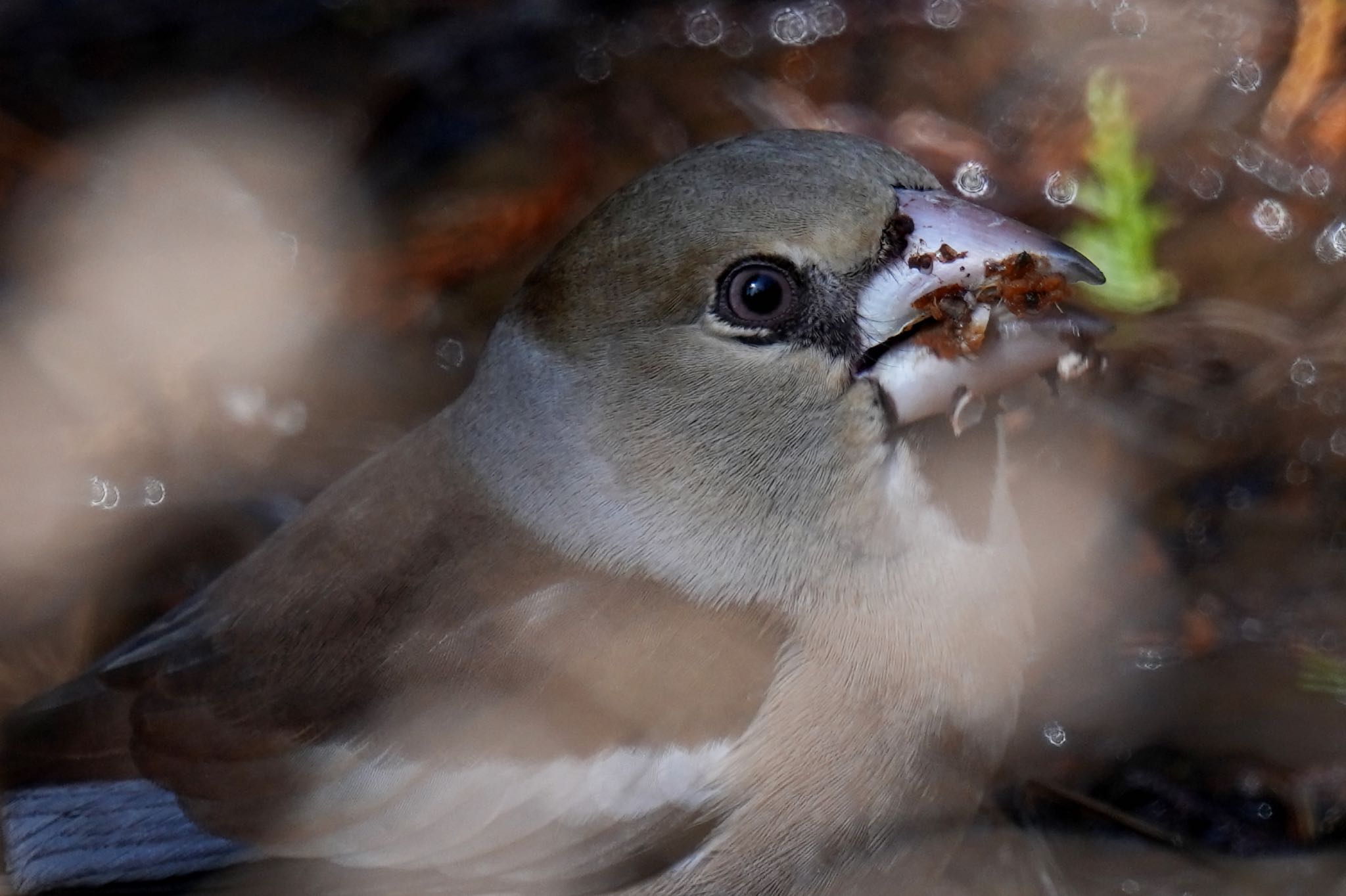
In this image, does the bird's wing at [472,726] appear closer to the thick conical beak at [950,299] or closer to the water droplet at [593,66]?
the thick conical beak at [950,299]

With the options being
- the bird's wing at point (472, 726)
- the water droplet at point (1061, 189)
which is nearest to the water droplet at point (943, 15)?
the water droplet at point (1061, 189)

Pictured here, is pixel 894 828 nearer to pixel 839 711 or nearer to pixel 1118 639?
pixel 839 711

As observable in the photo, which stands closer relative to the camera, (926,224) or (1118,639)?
(926,224)

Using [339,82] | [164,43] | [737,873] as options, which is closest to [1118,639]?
[737,873]

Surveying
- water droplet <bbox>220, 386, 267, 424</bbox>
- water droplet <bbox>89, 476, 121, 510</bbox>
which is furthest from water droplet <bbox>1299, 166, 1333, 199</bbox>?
water droplet <bbox>89, 476, 121, 510</bbox>

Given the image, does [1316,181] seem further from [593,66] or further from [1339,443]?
[593,66]

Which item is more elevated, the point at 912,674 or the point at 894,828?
the point at 912,674
